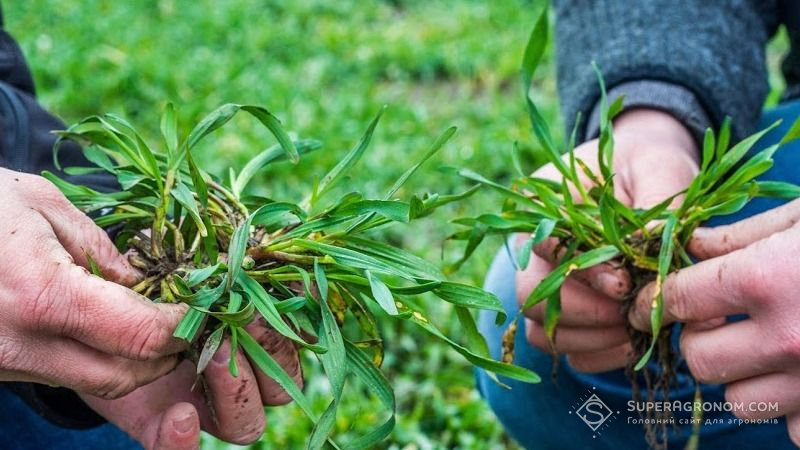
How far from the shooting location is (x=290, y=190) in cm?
265

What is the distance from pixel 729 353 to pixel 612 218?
21 cm

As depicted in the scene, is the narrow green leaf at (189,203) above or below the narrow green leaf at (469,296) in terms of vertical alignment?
above

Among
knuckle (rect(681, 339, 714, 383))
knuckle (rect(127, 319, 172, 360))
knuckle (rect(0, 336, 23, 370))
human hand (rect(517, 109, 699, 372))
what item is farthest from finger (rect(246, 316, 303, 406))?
knuckle (rect(681, 339, 714, 383))

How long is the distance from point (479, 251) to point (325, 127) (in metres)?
0.83

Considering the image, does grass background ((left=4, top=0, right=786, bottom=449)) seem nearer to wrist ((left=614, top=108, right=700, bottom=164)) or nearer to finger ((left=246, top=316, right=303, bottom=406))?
wrist ((left=614, top=108, right=700, bottom=164))

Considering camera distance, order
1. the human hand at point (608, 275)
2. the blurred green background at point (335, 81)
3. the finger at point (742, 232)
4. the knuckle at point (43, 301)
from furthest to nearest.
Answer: the blurred green background at point (335, 81), the human hand at point (608, 275), the finger at point (742, 232), the knuckle at point (43, 301)

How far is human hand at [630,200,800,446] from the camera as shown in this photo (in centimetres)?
101

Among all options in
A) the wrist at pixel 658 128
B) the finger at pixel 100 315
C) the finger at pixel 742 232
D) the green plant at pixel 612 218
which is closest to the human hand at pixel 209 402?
the finger at pixel 100 315

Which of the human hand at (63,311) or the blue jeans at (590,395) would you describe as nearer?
the human hand at (63,311)

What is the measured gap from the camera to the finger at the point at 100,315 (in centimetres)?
87

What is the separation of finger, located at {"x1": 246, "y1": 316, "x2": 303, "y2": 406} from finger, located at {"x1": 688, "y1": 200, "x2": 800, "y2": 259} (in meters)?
0.52

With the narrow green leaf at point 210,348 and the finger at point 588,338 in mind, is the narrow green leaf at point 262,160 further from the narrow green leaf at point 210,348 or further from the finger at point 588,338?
the finger at point 588,338

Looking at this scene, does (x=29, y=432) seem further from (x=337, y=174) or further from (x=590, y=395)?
(x=590, y=395)

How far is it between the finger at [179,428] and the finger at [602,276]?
0.48m
